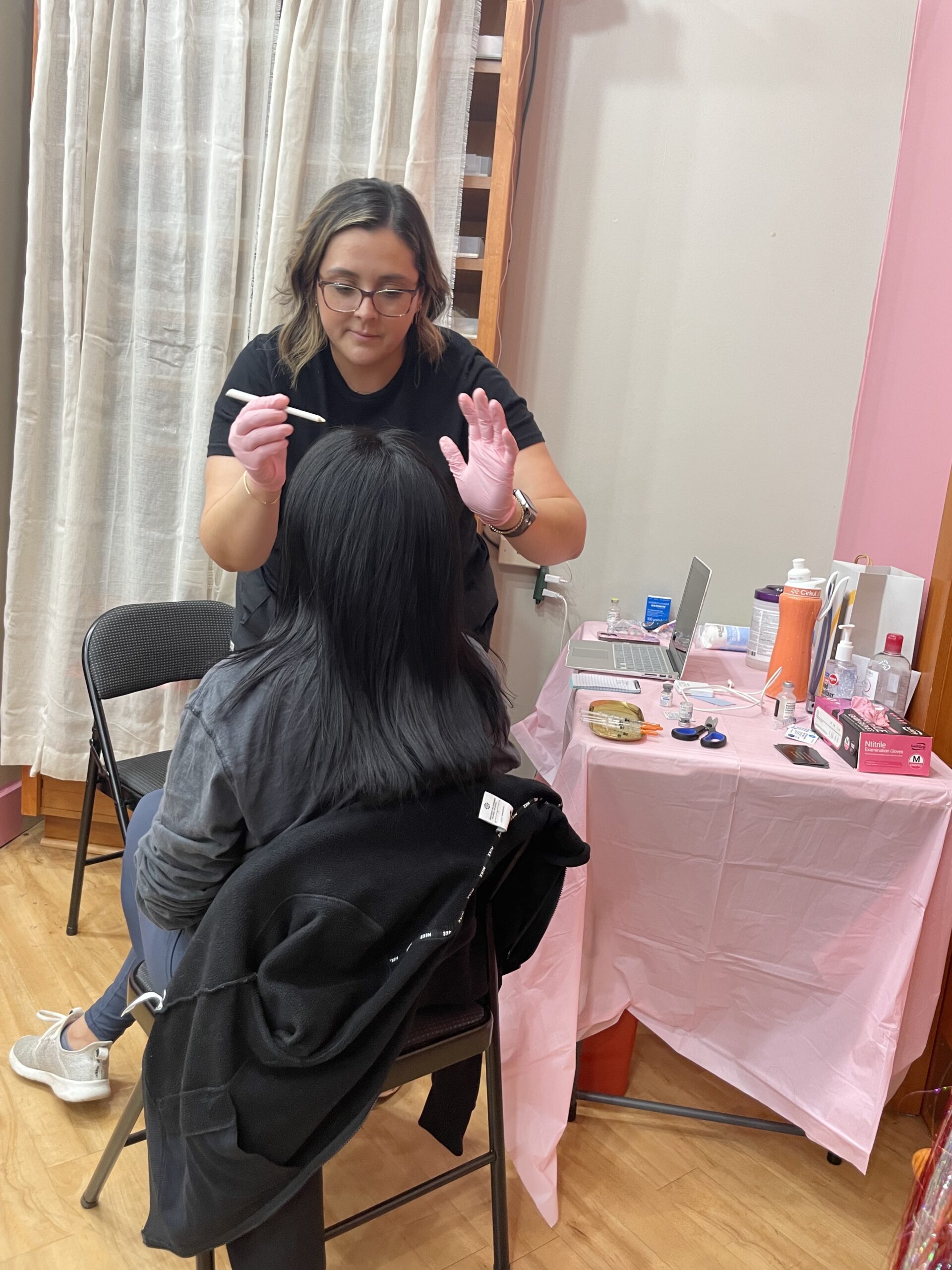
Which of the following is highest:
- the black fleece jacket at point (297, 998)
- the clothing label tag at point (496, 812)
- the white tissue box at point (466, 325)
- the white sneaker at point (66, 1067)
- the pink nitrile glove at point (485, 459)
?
the white tissue box at point (466, 325)

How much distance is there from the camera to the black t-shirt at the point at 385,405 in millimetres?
1511

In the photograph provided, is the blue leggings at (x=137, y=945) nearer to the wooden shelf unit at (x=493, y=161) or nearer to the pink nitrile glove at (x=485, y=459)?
the pink nitrile glove at (x=485, y=459)

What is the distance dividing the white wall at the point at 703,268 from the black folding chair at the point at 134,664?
895 millimetres

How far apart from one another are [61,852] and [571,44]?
242cm

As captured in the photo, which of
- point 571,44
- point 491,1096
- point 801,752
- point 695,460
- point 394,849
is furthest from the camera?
point 695,460

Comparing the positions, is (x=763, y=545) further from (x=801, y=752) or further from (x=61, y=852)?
(x=61, y=852)

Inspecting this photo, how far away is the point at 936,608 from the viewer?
1.65 m

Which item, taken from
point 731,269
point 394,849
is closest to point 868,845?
point 394,849

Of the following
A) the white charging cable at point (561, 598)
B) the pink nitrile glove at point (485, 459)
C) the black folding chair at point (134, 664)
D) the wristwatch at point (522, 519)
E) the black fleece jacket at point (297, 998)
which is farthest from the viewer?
the white charging cable at point (561, 598)

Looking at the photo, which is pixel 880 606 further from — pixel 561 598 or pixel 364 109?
pixel 364 109

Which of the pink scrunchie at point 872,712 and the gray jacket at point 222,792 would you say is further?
the pink scrunchie at point 872,712

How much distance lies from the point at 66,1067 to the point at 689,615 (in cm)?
149

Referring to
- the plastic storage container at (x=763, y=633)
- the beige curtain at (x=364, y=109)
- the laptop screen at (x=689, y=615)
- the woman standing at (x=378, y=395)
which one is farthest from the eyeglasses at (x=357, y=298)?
the plastic storage container at (x=763, y=633)

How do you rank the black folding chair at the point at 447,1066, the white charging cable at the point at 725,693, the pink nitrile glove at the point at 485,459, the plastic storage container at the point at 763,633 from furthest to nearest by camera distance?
the plastic storage container at the point at 763,633, the white charging cable at the point at 725,693, the pink nitrile glove at the point at 485,459, the black folding chair at the point at 447,1066
